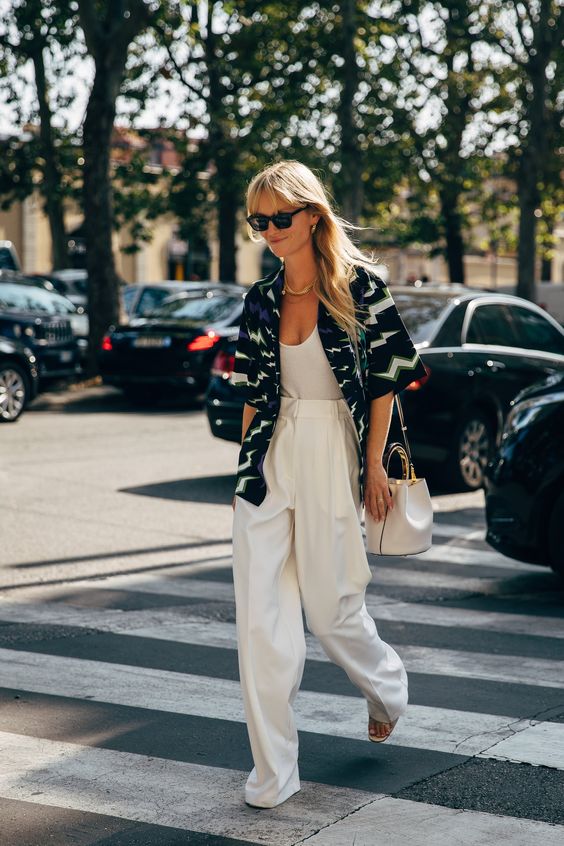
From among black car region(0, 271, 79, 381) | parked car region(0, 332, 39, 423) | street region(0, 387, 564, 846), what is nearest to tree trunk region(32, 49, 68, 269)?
black car region(0, 271, 79, 381)

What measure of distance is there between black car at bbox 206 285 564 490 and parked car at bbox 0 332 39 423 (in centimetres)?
488

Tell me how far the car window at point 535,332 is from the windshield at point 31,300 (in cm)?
835

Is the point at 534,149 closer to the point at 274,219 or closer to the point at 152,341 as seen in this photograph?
the point at 152,341

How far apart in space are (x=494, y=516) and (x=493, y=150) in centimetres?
2973

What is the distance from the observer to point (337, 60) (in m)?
32.3

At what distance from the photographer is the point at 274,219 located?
399 cm

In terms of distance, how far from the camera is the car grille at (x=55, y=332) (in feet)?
58.6

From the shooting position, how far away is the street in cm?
378

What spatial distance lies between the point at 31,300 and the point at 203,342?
94.7 inches

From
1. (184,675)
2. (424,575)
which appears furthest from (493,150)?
(184,675)

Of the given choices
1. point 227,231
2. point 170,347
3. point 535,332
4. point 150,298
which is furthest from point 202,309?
point 227,231

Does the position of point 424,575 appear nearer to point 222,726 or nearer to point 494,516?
point 494,516

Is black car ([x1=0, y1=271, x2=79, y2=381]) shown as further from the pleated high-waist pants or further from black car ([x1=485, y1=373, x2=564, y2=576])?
the pleated high-waist pants

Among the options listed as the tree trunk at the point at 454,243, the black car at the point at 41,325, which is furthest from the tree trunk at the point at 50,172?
the black car at the point at 41,325
